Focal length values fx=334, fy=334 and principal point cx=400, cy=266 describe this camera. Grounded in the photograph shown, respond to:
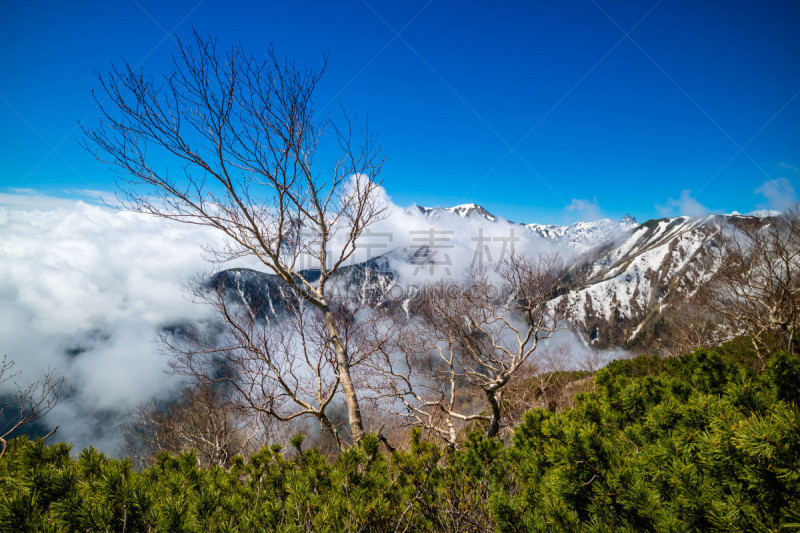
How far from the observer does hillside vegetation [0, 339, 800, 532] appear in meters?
1.33

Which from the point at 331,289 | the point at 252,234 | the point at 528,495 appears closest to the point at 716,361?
the point at 528,495

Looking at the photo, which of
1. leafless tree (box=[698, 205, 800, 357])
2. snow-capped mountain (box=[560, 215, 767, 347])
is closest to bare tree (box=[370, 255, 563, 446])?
leafless tree (box=[698, 205, 800, 357])

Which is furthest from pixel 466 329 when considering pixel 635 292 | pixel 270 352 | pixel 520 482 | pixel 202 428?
pixel 635 292

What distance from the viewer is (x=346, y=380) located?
666cm

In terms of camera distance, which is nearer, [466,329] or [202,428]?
[466,329]

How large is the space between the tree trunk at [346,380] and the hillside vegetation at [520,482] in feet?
11.0

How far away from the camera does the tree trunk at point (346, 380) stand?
6.44 metres

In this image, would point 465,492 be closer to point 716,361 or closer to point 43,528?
point 43,528

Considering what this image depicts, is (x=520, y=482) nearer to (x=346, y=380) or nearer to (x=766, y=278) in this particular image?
(x=346, y=380)

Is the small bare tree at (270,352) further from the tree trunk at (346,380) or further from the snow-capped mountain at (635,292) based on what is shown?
the snow-capped mountain at (635,292)

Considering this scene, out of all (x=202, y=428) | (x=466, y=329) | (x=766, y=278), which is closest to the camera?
Result: (x=466, y=329)

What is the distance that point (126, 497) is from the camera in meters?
1.76

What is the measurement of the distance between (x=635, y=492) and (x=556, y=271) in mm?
10562

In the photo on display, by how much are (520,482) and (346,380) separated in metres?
4.58
